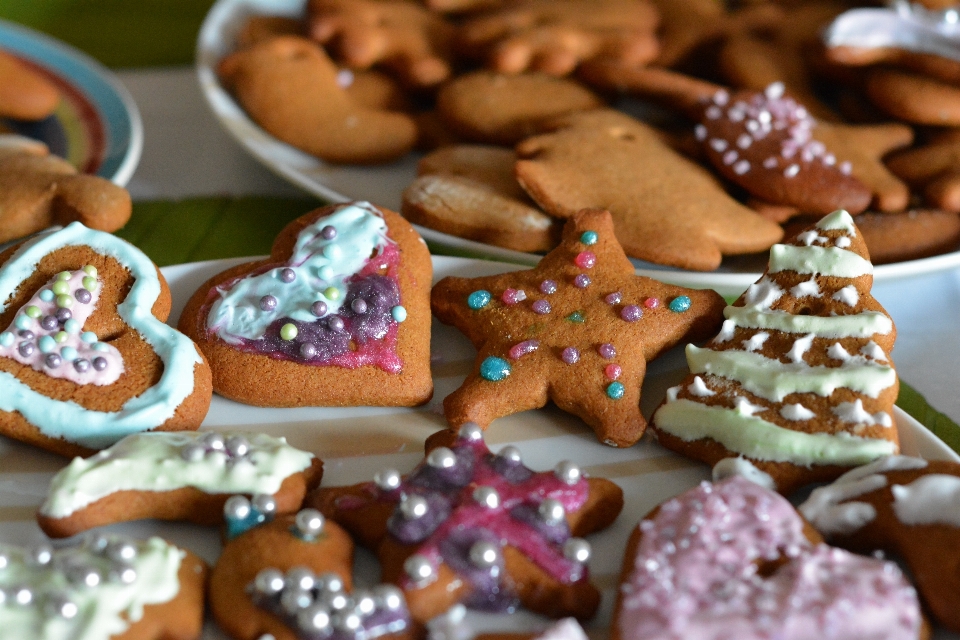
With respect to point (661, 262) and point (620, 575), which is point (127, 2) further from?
point (620, 575)

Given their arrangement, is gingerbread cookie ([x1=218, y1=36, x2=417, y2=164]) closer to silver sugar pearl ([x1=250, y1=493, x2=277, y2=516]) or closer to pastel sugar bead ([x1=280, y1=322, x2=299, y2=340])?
pastel sugar bead ([x1=280, y1=322, x2=299, y2=340])

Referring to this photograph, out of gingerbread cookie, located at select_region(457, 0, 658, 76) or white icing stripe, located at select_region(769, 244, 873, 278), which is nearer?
white icing stripe, located at select_region(769, 244, 873, 278)

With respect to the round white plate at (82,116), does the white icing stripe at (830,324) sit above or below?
above

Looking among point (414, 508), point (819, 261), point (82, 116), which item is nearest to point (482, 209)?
point (819, 261)

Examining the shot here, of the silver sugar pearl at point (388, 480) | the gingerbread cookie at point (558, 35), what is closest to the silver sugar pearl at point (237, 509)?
the silver sugar pearl at point (388, 480)

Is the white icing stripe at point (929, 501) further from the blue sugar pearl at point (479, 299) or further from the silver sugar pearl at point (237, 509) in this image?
the silver sugar pearl at point (237, 509)

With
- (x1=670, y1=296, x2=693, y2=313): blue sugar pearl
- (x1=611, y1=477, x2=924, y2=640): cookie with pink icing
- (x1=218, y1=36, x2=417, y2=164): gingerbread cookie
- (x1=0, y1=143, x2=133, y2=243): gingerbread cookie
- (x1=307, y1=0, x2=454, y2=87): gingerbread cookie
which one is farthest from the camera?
(x1=307, y1=0, x2=454, y2=87): gingerbread cookie

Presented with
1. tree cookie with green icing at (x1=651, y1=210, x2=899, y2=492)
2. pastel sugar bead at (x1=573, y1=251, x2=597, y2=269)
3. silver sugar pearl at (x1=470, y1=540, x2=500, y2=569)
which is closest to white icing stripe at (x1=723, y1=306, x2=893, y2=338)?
tree cookie with green icing at (x1=651, y1=210, x2=899, y2=492)
